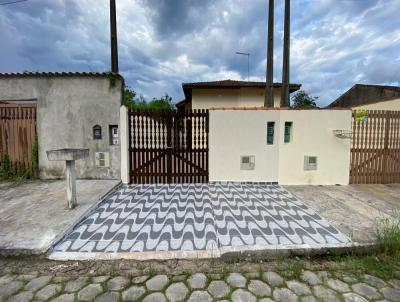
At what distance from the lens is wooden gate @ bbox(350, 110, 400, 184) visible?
18.8 ft

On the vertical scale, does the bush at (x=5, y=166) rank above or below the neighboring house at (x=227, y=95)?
below

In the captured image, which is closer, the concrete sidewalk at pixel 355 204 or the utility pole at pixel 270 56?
the concrete sidewalk at pixel 355 204

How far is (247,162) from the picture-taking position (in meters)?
5.70

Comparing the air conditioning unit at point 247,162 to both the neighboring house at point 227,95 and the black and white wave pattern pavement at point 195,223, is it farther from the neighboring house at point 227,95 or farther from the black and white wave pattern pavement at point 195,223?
the neighboring house at point 227,95

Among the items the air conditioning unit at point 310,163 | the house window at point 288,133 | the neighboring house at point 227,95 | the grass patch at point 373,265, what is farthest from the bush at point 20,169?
the neighboring house at point 227,95

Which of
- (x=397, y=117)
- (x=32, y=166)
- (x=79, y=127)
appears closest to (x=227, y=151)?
(x=79, y=127)

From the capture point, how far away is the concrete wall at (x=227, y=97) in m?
14.6

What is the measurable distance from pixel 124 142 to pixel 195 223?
3158 mm

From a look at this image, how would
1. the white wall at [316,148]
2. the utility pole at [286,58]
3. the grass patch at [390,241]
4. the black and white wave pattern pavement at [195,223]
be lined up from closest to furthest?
the grass patch at [390,241]
the black and white wave pattern pavement at [195,223]
the white wall at [316,148]
the utility pole at [286,58]

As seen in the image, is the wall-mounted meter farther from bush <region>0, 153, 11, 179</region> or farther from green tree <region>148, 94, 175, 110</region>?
green tree <region>148, 94, 175, 110</region>

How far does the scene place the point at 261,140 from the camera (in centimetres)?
565

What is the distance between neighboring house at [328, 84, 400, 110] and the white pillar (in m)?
12.3

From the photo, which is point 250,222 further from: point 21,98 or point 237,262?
point 21,98

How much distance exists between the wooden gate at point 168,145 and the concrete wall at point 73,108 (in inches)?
23.5
